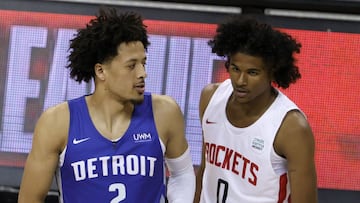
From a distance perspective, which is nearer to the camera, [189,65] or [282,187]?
[282,187]

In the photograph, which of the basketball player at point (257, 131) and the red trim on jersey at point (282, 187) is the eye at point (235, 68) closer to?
the basketball player at point (257, 131)

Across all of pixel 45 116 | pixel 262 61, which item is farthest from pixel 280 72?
pixel 45 116

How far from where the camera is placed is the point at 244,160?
4086 mm

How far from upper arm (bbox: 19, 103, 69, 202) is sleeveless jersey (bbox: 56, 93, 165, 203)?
41mm

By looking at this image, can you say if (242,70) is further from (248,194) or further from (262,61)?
(248,194)

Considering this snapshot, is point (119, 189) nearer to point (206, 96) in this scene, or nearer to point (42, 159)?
point (42, 159)

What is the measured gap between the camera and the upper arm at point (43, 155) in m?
3.65

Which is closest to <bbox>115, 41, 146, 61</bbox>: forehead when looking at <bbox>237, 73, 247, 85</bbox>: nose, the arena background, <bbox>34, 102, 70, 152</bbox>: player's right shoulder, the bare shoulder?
the bare shoulder

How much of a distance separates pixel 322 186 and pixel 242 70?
1.48 meters

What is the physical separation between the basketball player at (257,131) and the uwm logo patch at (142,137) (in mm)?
511

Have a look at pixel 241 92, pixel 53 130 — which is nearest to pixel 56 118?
pixel 53 130

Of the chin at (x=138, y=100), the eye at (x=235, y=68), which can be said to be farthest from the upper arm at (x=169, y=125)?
the eye at (x=235, y=68)

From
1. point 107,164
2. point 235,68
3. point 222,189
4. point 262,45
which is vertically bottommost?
point 222,189

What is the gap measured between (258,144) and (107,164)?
726 mm
